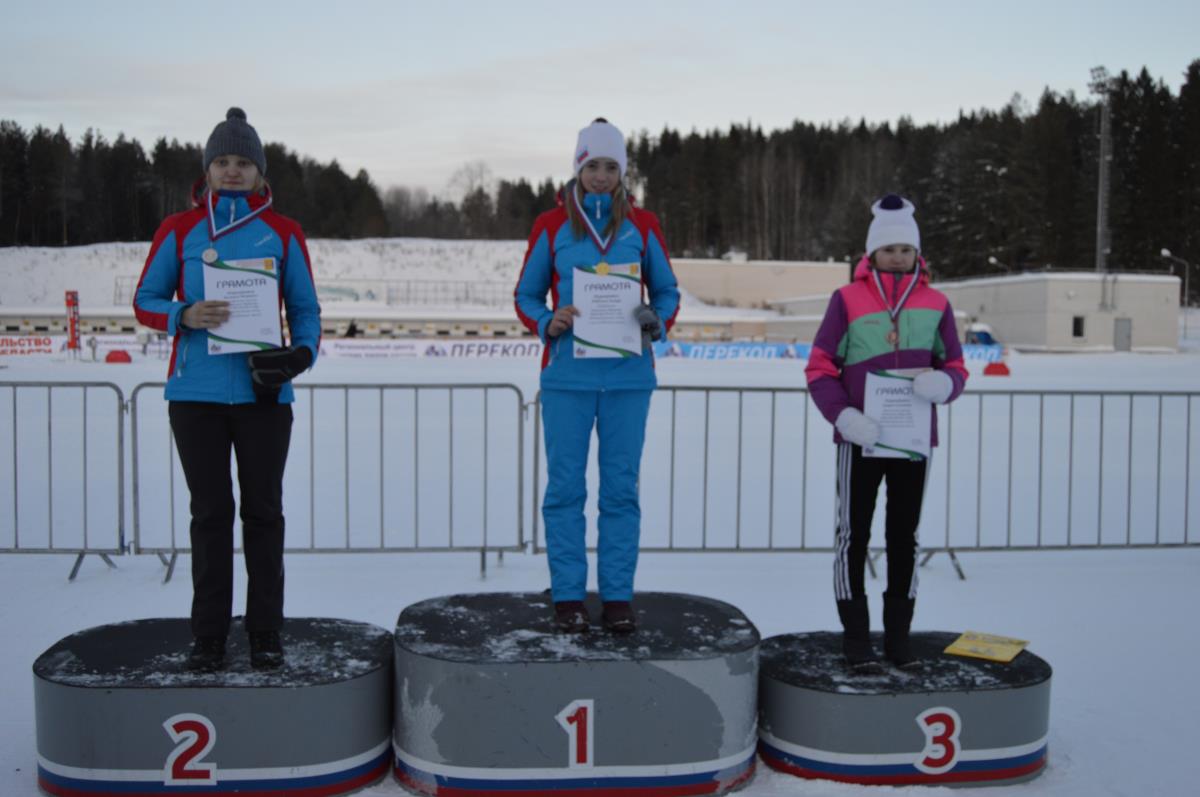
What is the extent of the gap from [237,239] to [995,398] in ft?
56.1

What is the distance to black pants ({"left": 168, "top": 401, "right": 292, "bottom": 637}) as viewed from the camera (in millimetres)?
3633

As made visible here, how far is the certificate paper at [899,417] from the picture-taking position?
12.7ft

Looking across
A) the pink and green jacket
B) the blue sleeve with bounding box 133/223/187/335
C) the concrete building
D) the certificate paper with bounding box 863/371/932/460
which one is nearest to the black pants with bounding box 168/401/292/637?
the blue sleeve with bounding box 133/223/187/335

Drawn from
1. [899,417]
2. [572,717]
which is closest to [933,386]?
[899,417]

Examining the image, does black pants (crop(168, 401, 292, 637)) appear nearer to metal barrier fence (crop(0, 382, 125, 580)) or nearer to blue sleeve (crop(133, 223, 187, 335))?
blue sleeve (crop(133, 223, 187, 335))

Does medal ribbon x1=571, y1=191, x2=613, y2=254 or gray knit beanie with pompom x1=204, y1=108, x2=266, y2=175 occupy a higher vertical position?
gray knit beanie with pompom x1=204, y1=108, x2=266, y2=175

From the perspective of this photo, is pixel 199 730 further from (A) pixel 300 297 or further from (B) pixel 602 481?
(B) pixel 602 481

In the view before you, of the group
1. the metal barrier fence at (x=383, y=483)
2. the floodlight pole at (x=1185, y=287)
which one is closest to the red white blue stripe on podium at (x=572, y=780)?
the metal barrier fence at (x=383, y=483)

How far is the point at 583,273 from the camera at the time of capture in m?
3.97

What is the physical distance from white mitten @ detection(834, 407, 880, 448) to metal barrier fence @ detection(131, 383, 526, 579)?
2978 mm

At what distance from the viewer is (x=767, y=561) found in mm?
7109

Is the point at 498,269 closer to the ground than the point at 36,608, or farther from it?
farther from it

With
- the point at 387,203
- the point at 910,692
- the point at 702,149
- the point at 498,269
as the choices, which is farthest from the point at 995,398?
the point at 387,203

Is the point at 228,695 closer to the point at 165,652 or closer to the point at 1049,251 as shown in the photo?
the point at 165,652
